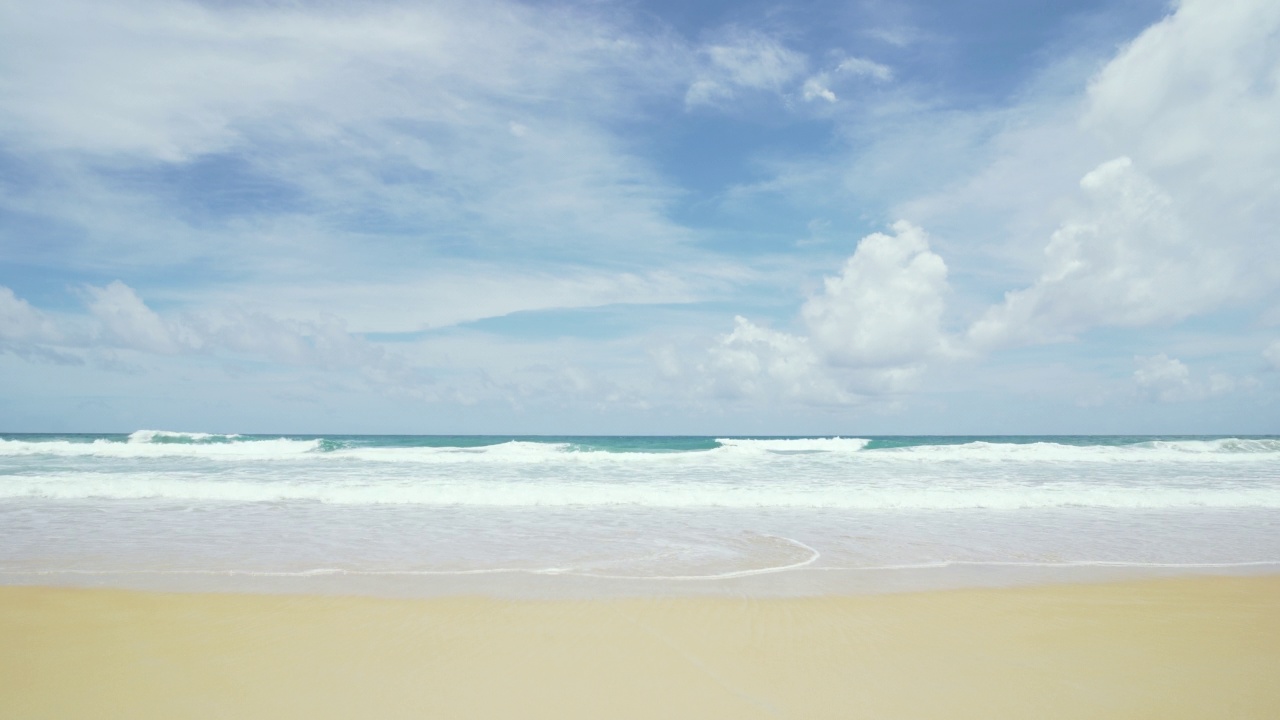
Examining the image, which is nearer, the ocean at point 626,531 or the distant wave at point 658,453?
the ocean at point 626,531

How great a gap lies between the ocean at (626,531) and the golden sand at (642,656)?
2.85 feet

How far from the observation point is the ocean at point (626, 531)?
7.27 meters

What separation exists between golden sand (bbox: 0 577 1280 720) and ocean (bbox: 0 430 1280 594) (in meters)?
0.87

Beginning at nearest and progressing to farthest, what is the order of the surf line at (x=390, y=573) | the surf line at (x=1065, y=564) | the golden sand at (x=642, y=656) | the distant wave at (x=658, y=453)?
the golden sand at (x=642, y=656)
the surf line at (x=390, y=573)
the surf line at (x=1065, y=564)
the distant wave at (x=658, y=453)

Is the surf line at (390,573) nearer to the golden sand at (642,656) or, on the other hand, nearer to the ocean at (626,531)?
the ocean at (626,531)

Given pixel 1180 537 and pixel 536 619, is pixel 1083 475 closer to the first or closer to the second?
pixel 1180 537

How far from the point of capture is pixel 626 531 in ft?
33.3

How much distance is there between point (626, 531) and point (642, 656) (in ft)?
17.8

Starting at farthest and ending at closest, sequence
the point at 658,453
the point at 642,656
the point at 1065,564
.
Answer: the point at 658,453
the point at 1065,564
the point at 642,656

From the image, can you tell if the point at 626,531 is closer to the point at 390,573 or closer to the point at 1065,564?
the point at 390,573

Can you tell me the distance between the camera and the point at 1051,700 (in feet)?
13.3

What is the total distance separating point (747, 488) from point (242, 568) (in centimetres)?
1105

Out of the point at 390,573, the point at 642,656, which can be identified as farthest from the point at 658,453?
the point at 642,656

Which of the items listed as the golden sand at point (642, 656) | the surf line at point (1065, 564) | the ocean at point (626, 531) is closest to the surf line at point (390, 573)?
the ocean at point (626, 531)
